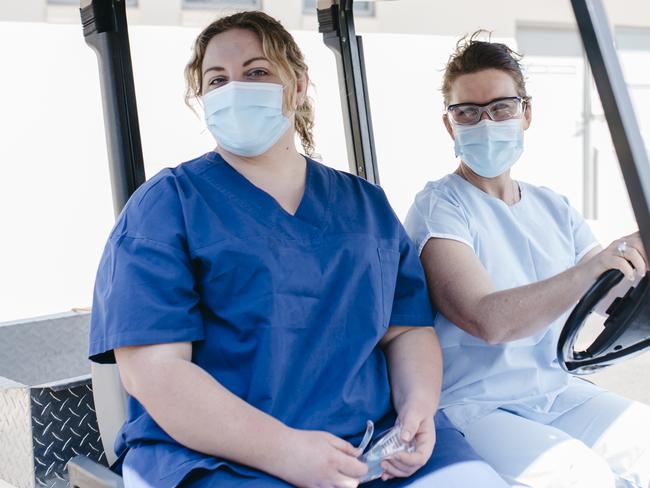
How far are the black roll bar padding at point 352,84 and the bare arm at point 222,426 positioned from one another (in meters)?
1.19

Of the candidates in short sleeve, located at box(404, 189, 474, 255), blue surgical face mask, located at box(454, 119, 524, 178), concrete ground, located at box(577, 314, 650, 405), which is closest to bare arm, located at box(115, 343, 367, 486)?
short sleeve, located at box(404, 189, 474, 255)

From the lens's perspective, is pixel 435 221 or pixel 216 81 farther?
pixel 435 221

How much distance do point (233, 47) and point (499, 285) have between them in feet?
2.58

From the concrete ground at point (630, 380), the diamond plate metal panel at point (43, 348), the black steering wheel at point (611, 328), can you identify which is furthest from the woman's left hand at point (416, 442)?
the concrete ground at point (630, 380)

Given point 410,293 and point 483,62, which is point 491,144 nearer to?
point 483,62

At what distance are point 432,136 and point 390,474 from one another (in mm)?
7345

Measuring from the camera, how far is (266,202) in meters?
1.61

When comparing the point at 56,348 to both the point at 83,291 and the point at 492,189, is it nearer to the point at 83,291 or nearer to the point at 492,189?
the point at 492,189

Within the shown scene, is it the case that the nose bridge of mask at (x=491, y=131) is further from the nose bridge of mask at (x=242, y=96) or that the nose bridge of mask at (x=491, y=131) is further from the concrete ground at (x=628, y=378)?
the concrete ground at (x=628, y=378)

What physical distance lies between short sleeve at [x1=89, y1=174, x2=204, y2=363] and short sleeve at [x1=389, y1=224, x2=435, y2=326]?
45 cm

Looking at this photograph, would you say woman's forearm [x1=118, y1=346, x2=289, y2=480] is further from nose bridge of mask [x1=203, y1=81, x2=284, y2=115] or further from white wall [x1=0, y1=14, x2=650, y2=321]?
white wall [x1=0, y1=14, x2=650, y2=321]

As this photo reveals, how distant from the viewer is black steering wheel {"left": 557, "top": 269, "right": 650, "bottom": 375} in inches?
56.4

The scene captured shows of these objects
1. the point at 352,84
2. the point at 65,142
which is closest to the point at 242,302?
the point at 352,84

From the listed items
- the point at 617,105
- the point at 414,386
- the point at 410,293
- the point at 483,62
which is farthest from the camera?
the point at 483,62
